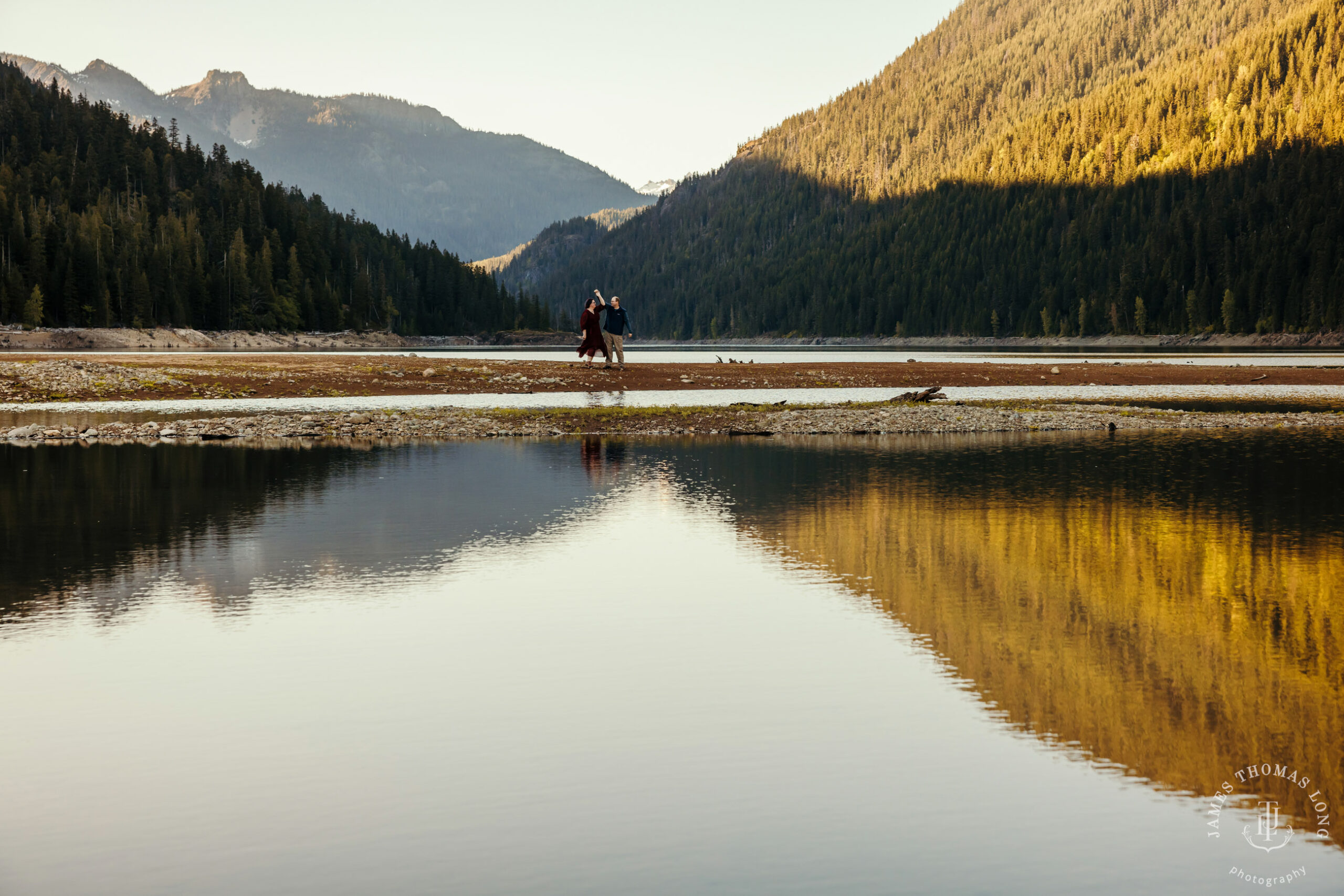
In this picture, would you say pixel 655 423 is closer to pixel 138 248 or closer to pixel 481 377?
pixel 481 377

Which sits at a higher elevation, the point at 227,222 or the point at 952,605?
the point at 227,222

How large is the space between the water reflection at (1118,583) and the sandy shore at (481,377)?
3238 centimetres

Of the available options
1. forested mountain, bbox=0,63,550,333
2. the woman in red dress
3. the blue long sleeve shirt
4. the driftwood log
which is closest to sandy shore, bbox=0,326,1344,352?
forested mountain, bbox=0,63,550,333

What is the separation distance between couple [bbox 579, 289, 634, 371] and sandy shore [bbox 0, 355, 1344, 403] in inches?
62.5

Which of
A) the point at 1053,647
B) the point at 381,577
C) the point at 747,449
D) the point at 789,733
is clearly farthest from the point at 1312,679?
the point at 747,449

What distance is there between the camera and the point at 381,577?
569 inches

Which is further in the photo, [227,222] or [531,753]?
[227,222]

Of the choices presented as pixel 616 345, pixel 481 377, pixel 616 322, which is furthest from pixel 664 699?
pixel 481 377

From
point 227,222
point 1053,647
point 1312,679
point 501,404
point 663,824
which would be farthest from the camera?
point 227,222

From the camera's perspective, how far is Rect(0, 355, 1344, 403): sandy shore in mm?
52812

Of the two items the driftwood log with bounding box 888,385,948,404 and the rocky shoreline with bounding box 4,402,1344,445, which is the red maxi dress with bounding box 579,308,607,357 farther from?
the driftwood log with bounding box 888,385,948,404

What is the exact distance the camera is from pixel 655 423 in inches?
1531

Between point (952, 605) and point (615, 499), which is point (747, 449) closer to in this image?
point (615, 499)

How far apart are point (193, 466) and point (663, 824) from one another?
23.5m
